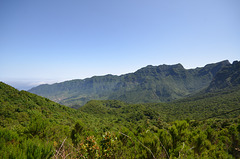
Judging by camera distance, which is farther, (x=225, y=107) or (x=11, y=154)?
(x=225, y=107)

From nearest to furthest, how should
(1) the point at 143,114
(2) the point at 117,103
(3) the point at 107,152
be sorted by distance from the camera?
(3) the point at 107,152 → (1) the point at 143,114 → (2) the point at 117,103

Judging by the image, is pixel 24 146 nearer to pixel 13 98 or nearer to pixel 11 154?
pixel 11 154

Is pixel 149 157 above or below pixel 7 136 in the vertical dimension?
below

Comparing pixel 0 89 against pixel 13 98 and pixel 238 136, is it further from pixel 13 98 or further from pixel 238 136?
pixel 238 136

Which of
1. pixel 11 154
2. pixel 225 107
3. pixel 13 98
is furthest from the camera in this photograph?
pixel 225 107

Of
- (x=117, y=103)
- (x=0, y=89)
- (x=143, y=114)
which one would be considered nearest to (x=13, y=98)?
(x=0, y=89)

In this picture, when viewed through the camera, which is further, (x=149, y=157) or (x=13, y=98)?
(x=13, y=98)

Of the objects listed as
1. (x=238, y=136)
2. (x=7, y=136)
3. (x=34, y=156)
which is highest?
(x=34, y=156)

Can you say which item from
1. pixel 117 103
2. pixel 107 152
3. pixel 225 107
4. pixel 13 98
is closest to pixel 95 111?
pixel 117 103

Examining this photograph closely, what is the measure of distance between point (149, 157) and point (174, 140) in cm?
301

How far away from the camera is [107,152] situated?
12.7ft

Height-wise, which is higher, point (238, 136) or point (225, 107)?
point (238, 136)

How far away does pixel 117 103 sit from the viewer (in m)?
181

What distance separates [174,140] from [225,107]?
129m
